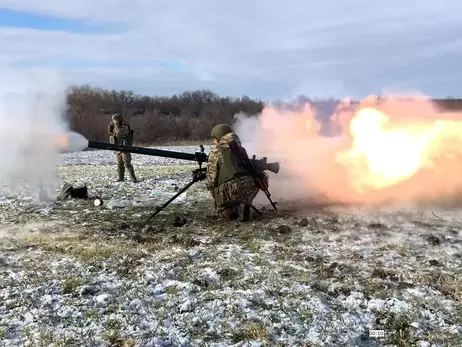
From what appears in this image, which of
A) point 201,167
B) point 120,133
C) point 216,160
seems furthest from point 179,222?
point 120,133

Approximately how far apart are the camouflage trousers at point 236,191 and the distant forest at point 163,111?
6.13 m

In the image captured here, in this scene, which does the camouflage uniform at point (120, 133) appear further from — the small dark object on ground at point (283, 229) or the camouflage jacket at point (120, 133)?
the small dark object on ground at point (283, 229)

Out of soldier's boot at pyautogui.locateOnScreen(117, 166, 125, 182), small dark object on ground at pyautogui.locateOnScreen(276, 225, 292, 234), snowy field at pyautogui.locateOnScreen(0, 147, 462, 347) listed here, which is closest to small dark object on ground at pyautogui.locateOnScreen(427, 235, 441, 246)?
snowy field at pyautogui.locateOnScreen(0, 147, 462, 347)

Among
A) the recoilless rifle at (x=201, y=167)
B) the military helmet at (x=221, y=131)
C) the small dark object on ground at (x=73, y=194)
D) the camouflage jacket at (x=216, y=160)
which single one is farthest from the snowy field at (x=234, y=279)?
the small dark object on ground at (x=73, y=194)

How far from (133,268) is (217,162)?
4160mm

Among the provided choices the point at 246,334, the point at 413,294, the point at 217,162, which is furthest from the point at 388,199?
the point at 246,334

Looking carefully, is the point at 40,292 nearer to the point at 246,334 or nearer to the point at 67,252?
the point at 67,252

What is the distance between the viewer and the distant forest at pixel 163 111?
132 feet

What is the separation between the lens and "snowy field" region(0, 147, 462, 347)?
20.9ft

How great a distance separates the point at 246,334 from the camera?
20.6ft

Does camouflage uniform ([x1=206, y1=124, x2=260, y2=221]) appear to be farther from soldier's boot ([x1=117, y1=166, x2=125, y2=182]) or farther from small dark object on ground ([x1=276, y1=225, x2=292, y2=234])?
soldier's boot ([x1=117, y1=166, x2=125, y2=182])

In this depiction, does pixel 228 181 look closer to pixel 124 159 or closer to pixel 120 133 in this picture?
pixel 120 133

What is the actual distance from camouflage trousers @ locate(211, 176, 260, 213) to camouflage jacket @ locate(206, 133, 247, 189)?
0.20m

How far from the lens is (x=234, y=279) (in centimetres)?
820
